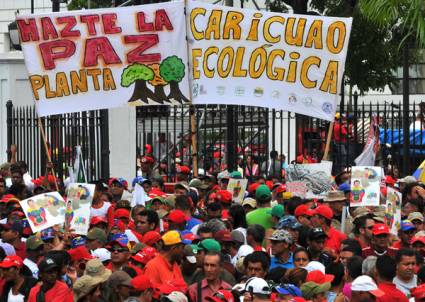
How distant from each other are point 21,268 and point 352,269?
2.83 meters

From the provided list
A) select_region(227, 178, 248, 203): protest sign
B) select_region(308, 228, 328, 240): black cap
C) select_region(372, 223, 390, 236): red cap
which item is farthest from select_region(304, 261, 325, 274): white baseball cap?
select_region(227, 178, 248, 203): protest sign

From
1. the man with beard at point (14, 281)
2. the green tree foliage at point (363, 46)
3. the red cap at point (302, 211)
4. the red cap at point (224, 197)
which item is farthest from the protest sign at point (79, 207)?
the green tree foliage at point (363, 46)

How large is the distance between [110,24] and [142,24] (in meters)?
0.41

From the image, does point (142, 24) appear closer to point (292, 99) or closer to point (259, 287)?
point (292, 99)

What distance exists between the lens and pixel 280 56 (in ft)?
60.2

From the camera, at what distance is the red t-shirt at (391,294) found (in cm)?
1017

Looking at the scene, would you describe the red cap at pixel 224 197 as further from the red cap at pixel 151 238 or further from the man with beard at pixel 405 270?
the man with beard at pixel 405 270

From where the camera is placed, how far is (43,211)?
1433 cm

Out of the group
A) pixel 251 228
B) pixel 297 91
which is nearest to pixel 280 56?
pixel 297 91

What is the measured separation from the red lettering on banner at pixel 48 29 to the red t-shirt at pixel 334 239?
5595mm

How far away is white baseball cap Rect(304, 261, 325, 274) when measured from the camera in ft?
36.7

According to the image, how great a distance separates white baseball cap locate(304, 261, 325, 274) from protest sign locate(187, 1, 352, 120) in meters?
6.83

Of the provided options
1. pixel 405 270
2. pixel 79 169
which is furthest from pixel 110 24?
pixel 405 270

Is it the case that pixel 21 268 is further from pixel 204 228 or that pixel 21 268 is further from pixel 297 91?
pixel 297 91
